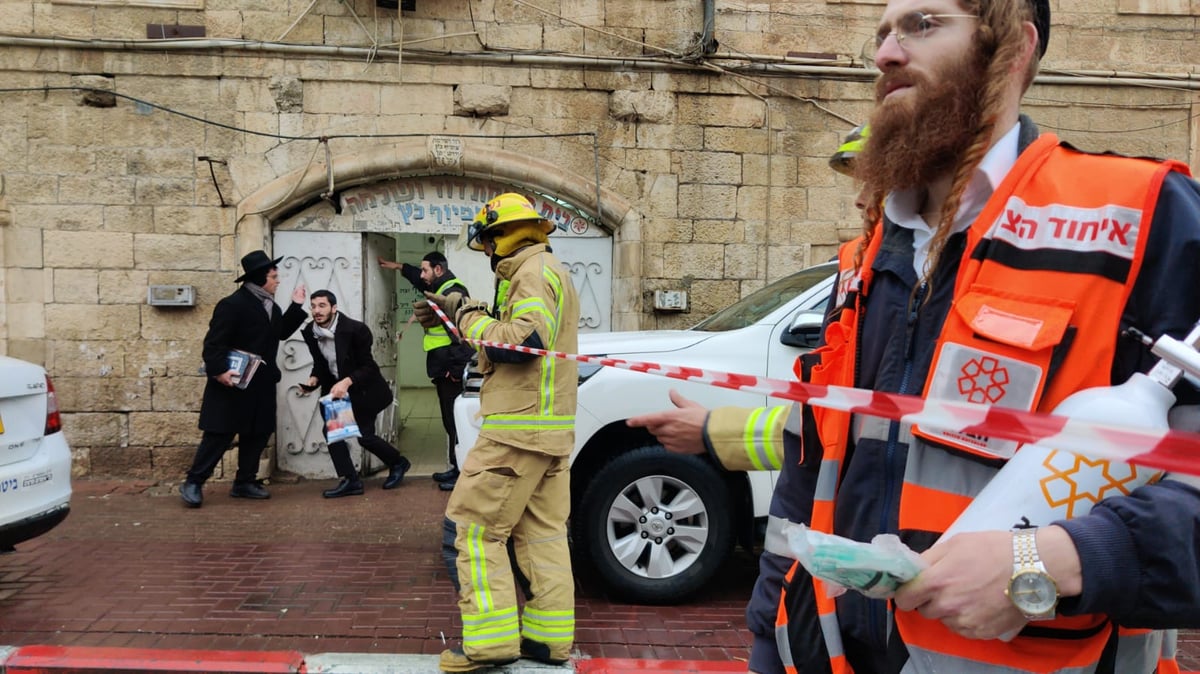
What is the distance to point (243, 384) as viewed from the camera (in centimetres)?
664

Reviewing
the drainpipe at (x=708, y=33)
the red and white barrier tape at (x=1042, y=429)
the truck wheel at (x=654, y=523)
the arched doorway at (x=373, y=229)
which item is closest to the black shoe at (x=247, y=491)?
the arched doorway at (x=373, y=229)

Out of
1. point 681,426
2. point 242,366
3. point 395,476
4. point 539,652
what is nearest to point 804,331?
point 539,652

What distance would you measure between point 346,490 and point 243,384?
128 centimetres

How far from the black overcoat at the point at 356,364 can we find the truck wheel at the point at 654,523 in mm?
3223

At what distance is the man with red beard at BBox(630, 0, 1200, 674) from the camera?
0.98 m

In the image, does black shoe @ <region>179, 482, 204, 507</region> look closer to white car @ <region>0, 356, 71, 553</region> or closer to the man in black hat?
the man in black hat

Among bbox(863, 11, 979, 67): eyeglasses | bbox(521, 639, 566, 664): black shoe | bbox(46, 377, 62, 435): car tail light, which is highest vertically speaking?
bbox(863, 11, 979, 67): eyeglasses

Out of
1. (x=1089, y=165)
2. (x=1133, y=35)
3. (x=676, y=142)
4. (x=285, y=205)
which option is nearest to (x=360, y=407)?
(x=285, y=205)

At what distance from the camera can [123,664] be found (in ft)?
11.9

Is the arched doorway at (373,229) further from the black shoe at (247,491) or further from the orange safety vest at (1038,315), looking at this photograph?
the orange safety vest at (1038,315)

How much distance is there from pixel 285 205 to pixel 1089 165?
7.51 meters

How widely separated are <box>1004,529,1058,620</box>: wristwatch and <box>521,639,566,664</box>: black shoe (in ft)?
9.64

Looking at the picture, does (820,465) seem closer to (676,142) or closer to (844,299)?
(844,299)

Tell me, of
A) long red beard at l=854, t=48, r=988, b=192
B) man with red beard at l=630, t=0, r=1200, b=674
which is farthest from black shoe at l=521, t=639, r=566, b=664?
long red beard at l=854, t=48, r=988, b=192
